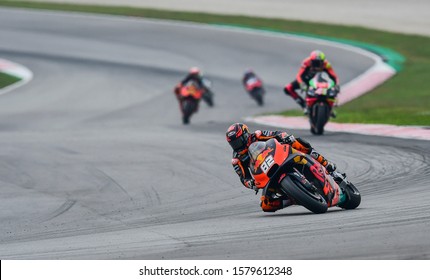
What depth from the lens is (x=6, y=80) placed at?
109ft

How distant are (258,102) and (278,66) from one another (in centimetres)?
558

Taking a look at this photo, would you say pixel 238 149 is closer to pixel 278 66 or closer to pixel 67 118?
pixel 67 118

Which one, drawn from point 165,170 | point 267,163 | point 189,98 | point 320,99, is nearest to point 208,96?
point 189,98

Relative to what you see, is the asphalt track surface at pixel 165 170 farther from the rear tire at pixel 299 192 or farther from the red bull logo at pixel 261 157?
the red bull logo at pixel 261 157

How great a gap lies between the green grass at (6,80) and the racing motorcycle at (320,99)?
1592cm

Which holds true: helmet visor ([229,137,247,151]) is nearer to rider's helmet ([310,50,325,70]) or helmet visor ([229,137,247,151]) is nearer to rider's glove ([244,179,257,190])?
rider's glove ([244,179,257,190])

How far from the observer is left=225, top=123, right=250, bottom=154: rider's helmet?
428 inches

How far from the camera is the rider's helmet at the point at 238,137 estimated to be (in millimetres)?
10867

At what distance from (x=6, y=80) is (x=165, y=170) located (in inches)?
724

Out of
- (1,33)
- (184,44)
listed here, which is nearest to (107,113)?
(184,44)

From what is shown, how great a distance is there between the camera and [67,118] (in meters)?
27.1

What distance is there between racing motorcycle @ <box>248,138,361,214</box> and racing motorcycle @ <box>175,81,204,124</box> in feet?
47.2

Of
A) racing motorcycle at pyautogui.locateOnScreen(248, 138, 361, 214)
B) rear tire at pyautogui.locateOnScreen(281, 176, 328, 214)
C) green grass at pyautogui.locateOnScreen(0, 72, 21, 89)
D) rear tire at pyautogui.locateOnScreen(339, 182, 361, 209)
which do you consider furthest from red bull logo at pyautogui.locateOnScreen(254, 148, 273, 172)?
green grass at pyautogui.locateOnScreen(0, 72, 21, 89)

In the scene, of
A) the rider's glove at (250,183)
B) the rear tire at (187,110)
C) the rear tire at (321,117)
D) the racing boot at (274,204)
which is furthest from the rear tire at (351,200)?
the rear tire at (187,110)
